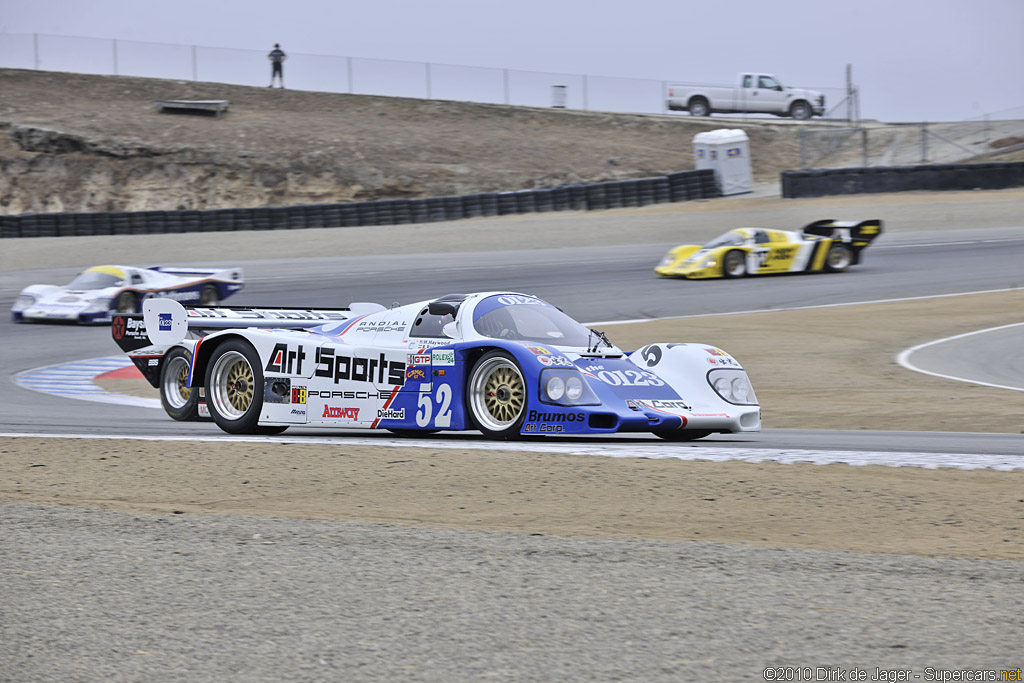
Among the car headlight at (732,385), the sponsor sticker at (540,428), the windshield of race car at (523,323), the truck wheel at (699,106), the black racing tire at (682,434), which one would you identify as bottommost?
the black racing tire at (682,434)

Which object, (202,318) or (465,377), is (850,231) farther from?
(465,377)

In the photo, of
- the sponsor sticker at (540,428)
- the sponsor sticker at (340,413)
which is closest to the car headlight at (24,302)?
the sponsor sticker at (340,413)

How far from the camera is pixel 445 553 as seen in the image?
15.3 feet

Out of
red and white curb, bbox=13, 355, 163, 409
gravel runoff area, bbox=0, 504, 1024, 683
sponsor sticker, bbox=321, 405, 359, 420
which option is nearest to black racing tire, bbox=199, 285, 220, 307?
red and white curb, bbox=13, 355, 163, 409

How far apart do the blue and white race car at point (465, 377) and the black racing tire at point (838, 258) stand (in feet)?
55.3

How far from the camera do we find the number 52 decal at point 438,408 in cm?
824

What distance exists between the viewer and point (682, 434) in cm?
857

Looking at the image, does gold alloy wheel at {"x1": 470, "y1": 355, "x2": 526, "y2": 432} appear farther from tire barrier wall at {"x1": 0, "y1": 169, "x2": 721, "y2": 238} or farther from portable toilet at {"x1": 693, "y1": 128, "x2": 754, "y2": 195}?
portable toilet at {"x1": 693, "y1": 128, "x2": 754, "y2": 195}

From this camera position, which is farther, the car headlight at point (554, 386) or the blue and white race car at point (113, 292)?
the blue and white race car at point (113, 292)

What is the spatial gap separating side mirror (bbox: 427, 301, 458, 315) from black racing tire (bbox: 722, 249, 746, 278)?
16.8 metres

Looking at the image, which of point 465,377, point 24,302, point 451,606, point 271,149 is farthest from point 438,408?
point 271,149

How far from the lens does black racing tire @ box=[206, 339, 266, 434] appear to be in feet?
30.2

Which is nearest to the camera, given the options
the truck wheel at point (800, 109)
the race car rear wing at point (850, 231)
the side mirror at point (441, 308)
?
the side mirror at point (441, 308)

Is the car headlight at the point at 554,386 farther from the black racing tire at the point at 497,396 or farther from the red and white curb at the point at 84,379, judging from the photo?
the red and white curb at the point at 84,379
